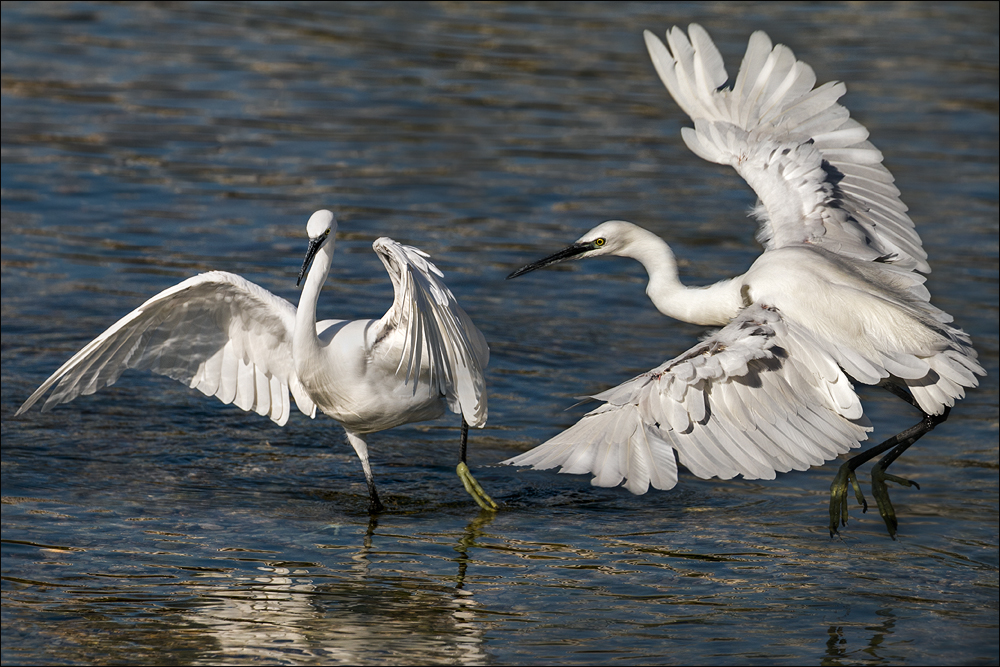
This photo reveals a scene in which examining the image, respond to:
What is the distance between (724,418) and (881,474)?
214 centimetres

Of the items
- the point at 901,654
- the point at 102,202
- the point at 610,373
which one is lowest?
the point at 901,654

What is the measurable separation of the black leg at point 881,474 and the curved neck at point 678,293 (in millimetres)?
965

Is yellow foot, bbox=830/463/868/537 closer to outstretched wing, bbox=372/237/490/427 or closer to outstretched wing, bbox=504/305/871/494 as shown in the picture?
outstretched wing, bbox=504/305/871/494

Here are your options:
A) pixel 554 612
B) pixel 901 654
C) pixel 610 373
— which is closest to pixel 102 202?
pixel 610 373

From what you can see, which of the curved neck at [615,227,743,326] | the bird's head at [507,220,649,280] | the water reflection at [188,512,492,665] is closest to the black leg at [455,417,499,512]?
the water reflection at [188,512,492,665]

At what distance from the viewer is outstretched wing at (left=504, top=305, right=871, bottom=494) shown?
18.3 feet

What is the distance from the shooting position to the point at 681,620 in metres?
6.51

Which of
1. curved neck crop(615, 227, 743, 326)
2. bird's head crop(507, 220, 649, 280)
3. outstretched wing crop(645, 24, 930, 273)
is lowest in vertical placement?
curved neck crop(615, 227, 743, 326)

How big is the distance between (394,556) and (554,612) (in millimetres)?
1044

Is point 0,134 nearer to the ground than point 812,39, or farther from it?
nearer to the ground

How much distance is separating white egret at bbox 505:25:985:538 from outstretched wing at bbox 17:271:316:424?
1.55 m

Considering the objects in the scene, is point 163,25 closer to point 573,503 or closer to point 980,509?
point 573,503

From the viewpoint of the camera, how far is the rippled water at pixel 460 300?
21.4ft

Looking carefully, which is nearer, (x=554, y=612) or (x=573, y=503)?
(x=554, y=612)
